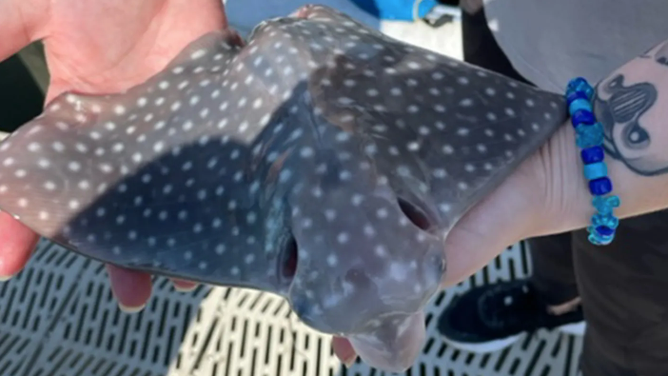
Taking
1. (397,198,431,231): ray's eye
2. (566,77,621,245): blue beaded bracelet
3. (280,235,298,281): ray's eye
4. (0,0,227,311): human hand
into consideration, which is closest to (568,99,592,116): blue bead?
(566,77,621,245): blue beaded bracelet

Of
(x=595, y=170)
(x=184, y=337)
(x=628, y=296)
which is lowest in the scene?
(x=184, y=337)

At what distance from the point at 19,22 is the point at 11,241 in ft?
0.91

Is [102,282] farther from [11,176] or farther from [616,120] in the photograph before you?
[616,120]

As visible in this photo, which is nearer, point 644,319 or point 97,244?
point 97,244

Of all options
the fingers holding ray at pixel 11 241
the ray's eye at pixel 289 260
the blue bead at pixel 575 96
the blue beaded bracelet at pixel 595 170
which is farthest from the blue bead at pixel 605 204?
the fingers holding ray at pixel 11 241

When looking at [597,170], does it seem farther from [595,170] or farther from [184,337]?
[184,337]

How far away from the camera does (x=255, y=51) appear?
85 centimetres

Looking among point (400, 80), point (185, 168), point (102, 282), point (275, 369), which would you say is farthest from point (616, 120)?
point (102, 282)

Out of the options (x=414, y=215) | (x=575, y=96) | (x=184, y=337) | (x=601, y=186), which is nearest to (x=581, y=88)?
(x=575, y=96)

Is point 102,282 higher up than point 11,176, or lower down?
lower down

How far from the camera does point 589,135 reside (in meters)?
0.73

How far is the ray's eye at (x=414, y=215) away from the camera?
67cm

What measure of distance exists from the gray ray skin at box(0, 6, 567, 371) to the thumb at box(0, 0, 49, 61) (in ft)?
0.29

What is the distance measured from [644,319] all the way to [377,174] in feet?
1.83
